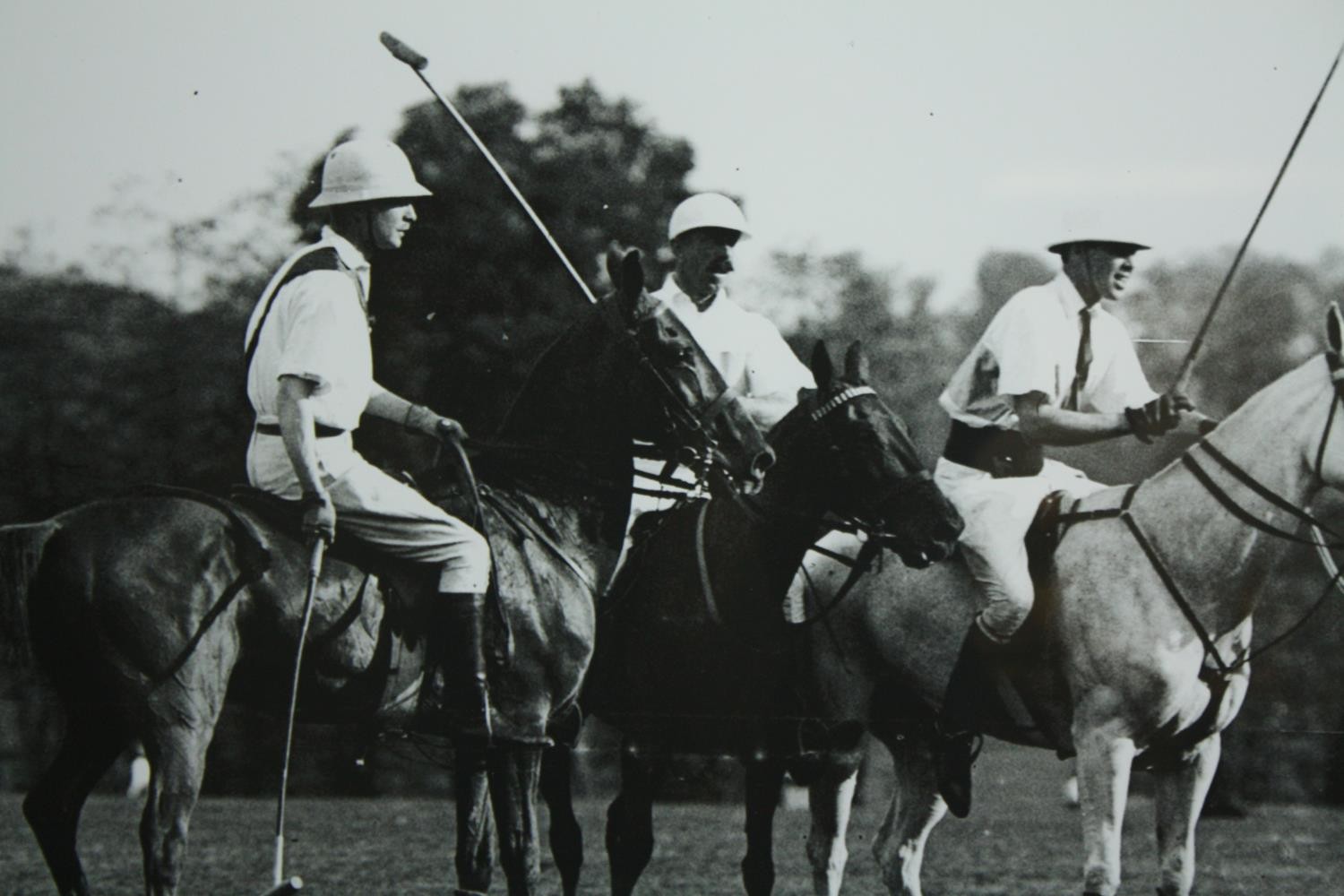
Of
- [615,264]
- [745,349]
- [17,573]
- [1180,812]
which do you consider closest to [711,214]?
[745,349]

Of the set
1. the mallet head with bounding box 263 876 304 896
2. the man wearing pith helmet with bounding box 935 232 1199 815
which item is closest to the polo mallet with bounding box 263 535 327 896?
the mallet head with bounding box 263 876 304 896

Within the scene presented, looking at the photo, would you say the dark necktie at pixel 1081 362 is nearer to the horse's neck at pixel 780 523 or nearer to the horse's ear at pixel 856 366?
the horse's ear at pixel 856 366

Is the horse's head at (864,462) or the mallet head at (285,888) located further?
the horse's head at (864,462)

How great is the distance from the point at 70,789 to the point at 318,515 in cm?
151

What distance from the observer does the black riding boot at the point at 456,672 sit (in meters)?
7.44

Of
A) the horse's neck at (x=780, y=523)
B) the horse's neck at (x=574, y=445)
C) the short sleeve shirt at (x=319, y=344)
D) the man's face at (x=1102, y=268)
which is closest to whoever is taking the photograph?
the short sleeve shirt at (x=319, y=344)

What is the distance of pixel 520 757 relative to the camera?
7.70 meters

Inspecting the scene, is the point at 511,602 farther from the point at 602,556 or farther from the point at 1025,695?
the point at 1025,695

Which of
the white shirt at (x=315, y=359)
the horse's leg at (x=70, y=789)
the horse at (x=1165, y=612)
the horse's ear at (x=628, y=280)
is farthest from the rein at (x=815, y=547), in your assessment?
the horse's leg at (x=70, y=789)

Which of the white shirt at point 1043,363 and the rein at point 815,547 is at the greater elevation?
the white shirt at point 1043,363

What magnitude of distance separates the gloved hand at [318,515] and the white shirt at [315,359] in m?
0.30

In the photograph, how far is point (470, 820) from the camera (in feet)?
25.2

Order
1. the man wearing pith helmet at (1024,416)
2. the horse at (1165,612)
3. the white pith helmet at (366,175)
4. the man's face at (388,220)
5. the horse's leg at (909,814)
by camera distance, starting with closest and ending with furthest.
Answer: the white pith helmet at (366,175) → the man's face at (388,220) → the horse at (1165,612) → the man wearing pith helmet at (1024,416) → the horse's leg at (909,814)

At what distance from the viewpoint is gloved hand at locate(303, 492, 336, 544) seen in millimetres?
7102
